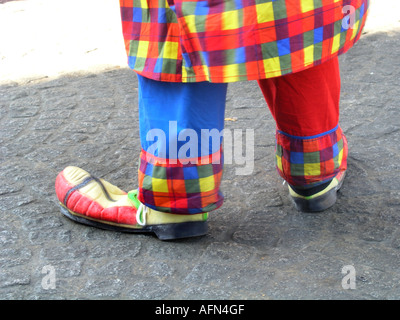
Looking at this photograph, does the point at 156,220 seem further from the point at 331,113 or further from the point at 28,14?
the point at 28,14

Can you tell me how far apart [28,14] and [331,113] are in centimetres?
324

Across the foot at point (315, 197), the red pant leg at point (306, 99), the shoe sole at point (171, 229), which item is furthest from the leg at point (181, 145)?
the foot at point (315, 197)

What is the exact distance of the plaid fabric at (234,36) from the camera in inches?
55.8

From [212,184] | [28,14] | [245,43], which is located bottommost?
[28,14]

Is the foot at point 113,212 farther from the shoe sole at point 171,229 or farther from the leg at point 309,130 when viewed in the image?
the leg at point 309,130

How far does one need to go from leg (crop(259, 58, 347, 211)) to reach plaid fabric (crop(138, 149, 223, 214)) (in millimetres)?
254

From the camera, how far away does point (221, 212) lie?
2115mm

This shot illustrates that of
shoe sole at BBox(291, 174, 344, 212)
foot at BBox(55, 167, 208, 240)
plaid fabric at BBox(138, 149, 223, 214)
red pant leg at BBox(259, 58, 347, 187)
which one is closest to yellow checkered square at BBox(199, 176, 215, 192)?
plaid fabric at BBox(138, 149, 223, 214)

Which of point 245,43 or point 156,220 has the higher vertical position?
point 245,43

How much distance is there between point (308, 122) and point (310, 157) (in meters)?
0.12

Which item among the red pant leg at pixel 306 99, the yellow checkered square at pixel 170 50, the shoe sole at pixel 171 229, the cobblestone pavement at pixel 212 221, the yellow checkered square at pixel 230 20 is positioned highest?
the yellow checkered square at pixel 230 20

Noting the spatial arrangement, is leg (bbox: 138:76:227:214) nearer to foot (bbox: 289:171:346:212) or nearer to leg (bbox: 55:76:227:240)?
leg (bbox: 55:76:227:240)
